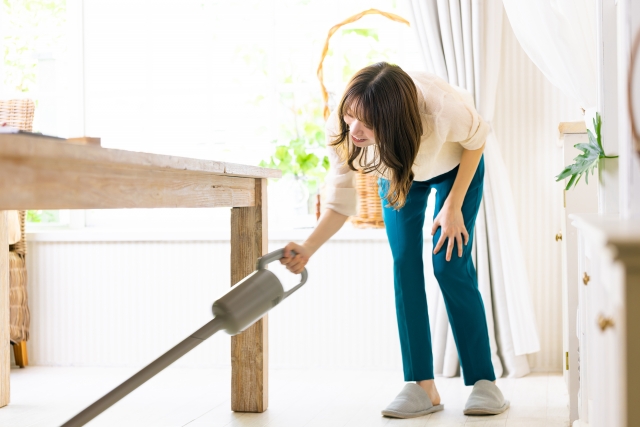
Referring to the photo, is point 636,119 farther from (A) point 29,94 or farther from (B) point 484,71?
(A) point 29,94

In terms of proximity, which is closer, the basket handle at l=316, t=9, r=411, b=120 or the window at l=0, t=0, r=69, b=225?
the basket handle at l=316, t=9, r=411, b=120

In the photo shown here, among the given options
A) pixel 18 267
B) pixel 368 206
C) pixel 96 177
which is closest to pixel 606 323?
pixel 96 177

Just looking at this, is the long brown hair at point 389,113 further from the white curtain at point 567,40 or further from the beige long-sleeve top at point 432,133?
the white curtain at point 567,40

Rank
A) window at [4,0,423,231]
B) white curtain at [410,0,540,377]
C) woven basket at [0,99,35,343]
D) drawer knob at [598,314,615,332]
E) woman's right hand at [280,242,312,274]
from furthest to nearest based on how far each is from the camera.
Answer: window at [4,0,423,231]
woven basket at [0,99,35,343]
white curtain at [410,0,540,377]
woman's right hand at [280,242,312,274]
drawer knob at [598,314,615,332]

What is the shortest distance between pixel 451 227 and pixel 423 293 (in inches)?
8.9

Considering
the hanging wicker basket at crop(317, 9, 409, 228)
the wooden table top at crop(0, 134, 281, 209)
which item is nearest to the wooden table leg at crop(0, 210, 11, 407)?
the wooden table top at crop(0, 134, 281, 209)

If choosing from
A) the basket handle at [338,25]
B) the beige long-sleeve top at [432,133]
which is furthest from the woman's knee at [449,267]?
the basket handle at [338,25]

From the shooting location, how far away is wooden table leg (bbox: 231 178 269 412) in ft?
7.06

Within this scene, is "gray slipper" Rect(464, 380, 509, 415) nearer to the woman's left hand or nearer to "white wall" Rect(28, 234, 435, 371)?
the woman's left hand

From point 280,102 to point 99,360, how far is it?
4.22ft

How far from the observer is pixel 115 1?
10.7 feet

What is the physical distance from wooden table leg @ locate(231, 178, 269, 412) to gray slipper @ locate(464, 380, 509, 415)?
1.92ft

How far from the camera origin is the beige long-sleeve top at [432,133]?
1892 millimetres

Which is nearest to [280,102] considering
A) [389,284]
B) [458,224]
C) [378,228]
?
[378,228]
